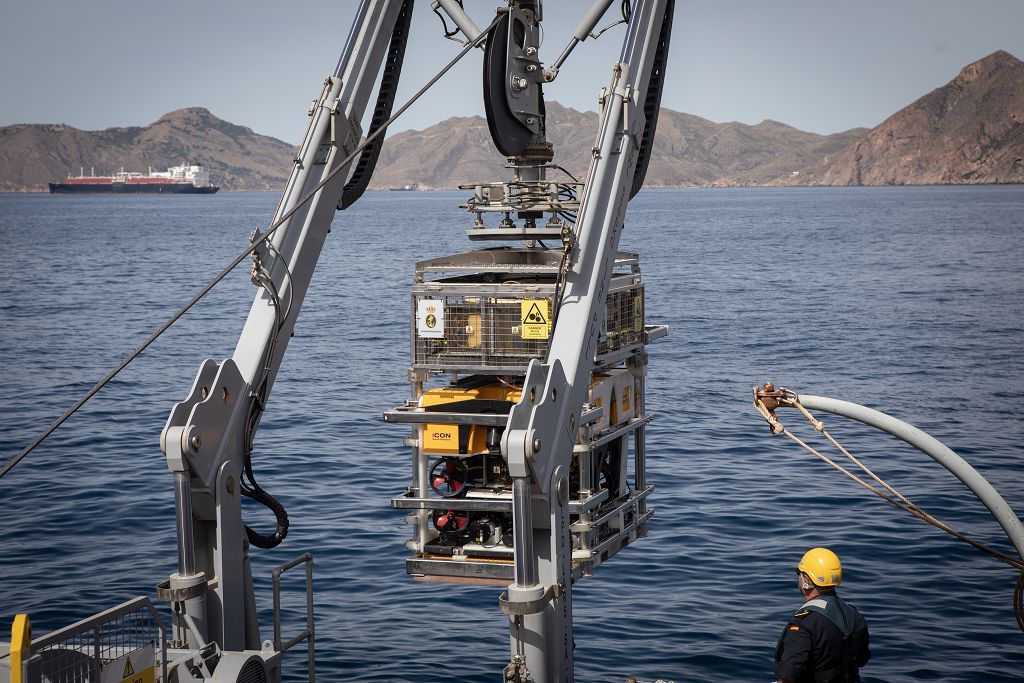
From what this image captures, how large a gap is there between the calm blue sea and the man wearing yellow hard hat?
7.67m

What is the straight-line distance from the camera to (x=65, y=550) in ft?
68.4

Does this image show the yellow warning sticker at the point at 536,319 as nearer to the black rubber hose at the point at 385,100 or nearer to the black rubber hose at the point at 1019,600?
the black rubber hose at the point at 385,100

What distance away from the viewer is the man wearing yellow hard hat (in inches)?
289

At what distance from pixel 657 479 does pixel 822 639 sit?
18133mm

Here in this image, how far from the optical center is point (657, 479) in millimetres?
25422

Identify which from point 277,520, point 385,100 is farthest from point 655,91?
point 277,520

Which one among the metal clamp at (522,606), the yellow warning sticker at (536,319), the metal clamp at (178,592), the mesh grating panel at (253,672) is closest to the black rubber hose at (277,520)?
the metal clamp at (178,592)

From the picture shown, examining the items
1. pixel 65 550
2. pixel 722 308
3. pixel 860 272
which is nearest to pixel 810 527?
pixel 65 550

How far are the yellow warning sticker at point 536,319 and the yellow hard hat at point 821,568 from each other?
4446mm

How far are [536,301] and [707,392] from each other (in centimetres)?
2439

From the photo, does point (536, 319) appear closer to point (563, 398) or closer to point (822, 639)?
point (563, 398)

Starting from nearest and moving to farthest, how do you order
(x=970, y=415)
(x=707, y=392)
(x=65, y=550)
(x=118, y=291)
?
1. (x=65, y=550)
2. (x=970, y=415)
3. (x=707, y=392)
4. (x=118, y=291)

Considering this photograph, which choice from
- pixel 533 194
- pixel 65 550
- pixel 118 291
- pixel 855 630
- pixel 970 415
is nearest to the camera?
pixel 855 630

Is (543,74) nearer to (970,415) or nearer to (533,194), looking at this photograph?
(533,194)
